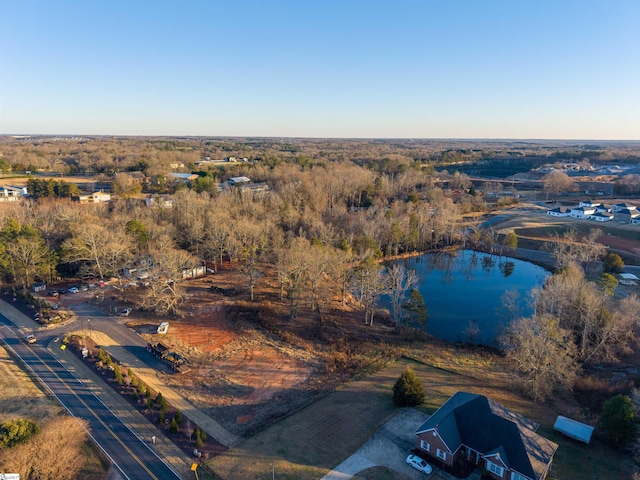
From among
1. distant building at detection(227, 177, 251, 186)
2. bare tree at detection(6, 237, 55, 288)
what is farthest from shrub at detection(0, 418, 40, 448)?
distant building at detection(227, 177, 251, 186)

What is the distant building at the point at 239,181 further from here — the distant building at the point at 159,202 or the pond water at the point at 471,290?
the pond water at the point at 471,290

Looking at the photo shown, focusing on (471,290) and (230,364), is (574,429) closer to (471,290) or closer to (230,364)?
(230,364)

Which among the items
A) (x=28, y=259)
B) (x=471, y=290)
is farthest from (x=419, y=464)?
(x=28, y=259)

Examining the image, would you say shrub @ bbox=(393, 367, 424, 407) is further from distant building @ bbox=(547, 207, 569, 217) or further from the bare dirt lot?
distant building @ bbox=(547, 207, 569, 217)

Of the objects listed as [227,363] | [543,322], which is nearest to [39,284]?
[227,363]

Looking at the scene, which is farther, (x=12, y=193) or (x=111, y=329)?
(x=12, y=193)

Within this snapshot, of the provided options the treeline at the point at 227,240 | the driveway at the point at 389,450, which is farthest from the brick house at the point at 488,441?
the treeline at the point at 227,240

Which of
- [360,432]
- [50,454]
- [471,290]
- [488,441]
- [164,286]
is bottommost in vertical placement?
[360,432]
